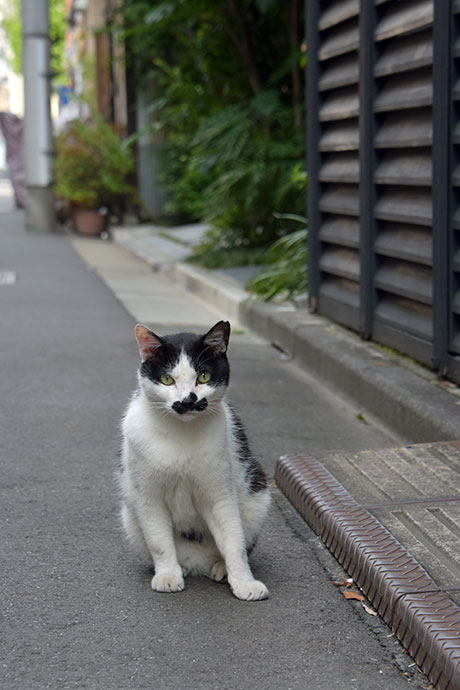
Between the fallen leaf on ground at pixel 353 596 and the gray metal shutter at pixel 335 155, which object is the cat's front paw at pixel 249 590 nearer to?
the fallen leaf on ground at pixel 353 596

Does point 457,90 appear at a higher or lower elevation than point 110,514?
higher

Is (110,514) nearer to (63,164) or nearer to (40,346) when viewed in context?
(40,346)

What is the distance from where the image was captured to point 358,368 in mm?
5844

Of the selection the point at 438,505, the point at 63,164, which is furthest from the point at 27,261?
the point at 438,505

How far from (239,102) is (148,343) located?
31.6ft

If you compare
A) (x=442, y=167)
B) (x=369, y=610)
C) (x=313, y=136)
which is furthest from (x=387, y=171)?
(x=369, y=610)

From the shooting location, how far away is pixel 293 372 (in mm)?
6801

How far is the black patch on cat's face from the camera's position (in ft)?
10.4

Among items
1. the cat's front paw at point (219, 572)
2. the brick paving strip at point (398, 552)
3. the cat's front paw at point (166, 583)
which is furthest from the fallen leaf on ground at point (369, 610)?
the cat's front paw at point (166, 583)

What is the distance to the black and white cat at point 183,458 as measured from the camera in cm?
314

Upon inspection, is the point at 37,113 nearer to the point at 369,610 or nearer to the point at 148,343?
the point at 148,343

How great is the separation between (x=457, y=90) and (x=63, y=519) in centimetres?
271

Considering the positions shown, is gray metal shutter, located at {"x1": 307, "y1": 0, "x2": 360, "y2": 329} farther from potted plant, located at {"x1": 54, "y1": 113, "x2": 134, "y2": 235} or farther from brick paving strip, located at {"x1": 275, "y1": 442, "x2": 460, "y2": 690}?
potted plant, located at {"x1": 54, "y1": 113, "x2": 134, "y2": 235}

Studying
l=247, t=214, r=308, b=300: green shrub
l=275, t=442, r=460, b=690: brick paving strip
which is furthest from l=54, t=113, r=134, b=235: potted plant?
l=275, t=442, r=460, b=690: brick paving strip
